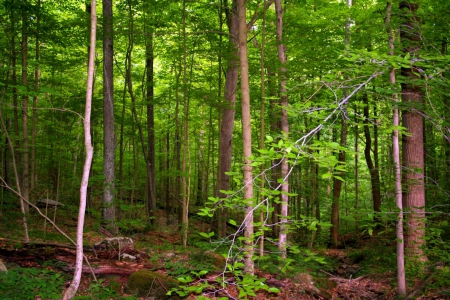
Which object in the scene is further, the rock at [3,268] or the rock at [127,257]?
the rock at [127,257]

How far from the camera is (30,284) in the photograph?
16.6 ft

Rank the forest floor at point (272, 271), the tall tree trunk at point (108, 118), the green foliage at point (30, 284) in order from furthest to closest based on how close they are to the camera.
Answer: the tall tree trunk at point (108, 118), the forest floor at point (272, 271), the green foliage at point (30, 284)

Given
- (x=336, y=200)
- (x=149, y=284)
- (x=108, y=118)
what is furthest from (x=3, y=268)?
(x=336, y=200)

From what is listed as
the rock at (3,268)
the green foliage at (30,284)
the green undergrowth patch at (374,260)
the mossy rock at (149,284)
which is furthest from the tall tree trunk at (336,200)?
the rock at (3,268)

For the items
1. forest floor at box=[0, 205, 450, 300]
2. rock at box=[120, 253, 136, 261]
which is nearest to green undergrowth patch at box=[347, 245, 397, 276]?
forest floor at box=[0, 205, 450, 300]

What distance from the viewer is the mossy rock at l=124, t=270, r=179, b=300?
577 centimetres

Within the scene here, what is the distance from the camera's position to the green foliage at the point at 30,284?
4793 mm

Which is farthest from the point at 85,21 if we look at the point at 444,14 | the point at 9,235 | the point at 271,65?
the point at 444,14

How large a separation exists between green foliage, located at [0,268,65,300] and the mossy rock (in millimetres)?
1134

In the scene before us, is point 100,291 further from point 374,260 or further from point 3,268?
point 374,260

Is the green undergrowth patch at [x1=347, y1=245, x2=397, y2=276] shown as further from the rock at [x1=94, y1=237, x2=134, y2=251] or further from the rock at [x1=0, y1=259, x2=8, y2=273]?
the rock at [x1=0, y1=259, x2=8, y2=273]

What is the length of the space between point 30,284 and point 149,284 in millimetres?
1828

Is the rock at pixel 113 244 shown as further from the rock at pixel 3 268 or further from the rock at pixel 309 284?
the rock at pixel 309 284

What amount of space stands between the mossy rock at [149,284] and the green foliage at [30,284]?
1134 millimetres
